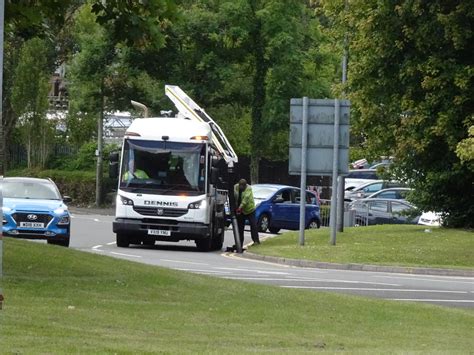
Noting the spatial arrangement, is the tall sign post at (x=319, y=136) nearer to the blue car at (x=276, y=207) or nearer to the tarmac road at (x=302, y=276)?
the tarmac road at (x=302, y=276)

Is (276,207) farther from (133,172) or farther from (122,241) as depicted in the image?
(133,172)

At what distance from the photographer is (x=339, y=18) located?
1398 inches

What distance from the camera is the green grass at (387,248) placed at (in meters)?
28.3

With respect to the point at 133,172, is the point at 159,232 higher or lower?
lower

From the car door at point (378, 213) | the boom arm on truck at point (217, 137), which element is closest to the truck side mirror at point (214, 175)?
the boom arm on truck at point (217, 137)

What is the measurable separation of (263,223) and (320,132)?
10990 millimetres

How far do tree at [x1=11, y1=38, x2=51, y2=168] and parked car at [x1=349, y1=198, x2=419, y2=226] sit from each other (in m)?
17.4

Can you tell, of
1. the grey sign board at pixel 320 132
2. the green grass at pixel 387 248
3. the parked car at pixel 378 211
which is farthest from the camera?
the parked car at pixel 378 211

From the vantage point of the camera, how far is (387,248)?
29.9 metres

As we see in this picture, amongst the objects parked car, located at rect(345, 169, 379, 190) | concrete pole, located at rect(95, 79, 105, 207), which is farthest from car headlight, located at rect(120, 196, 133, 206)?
parked car, located at rect(345, 169, 379, 190)

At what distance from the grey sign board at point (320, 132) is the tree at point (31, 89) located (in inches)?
1058

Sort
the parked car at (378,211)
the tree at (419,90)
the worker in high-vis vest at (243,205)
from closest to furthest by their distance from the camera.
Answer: the worker in high-vis vest at (243,205) → the tree at (419,90) → the parked car at (378,211)

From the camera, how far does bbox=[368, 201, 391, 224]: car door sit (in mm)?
44938

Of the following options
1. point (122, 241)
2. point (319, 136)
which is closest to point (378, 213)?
point (319, 136)
